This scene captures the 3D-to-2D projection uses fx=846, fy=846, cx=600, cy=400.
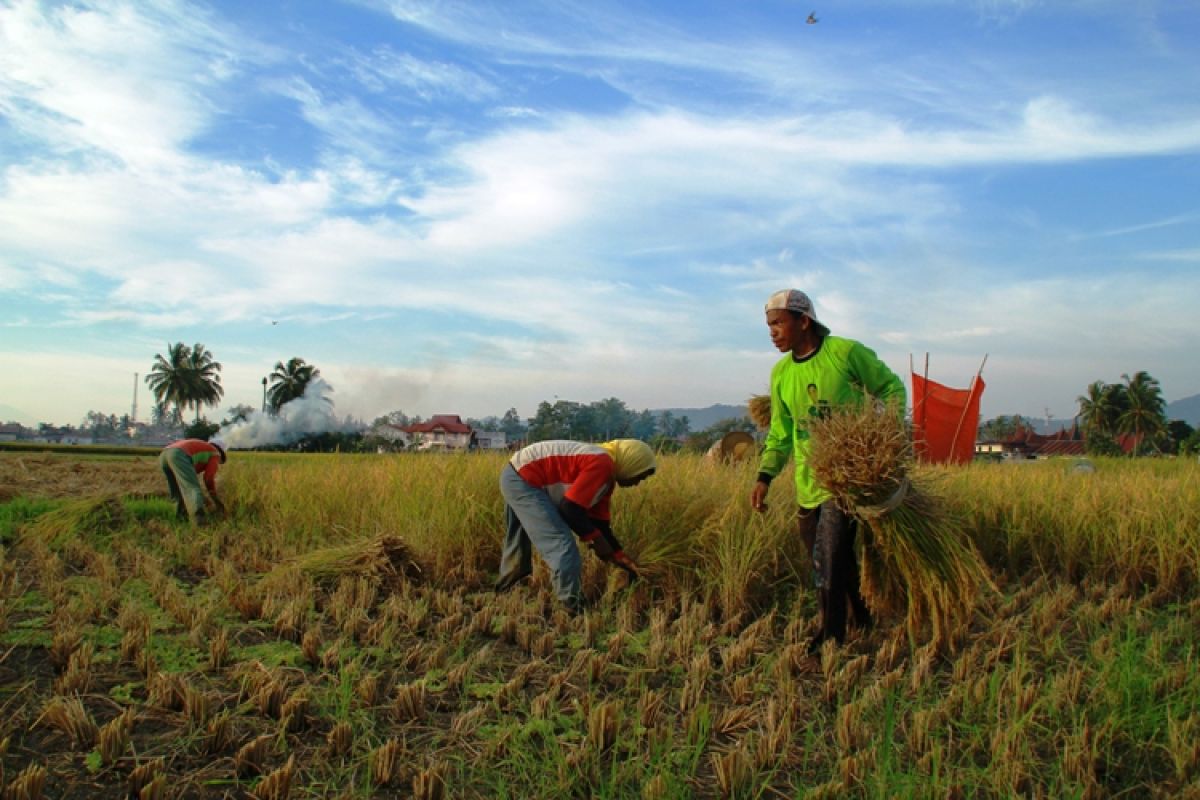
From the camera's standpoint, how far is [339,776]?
2.46 metres

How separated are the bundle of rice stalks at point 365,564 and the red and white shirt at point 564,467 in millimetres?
871

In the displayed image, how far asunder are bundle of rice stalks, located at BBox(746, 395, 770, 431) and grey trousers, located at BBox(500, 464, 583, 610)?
428 cm

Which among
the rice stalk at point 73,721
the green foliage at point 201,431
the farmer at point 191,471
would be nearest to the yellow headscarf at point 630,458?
the rice stalk at point 73,721

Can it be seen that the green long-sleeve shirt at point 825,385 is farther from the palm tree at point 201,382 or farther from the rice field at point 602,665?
the palm tree at point 201,382

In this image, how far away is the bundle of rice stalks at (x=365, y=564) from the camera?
4.79 meters

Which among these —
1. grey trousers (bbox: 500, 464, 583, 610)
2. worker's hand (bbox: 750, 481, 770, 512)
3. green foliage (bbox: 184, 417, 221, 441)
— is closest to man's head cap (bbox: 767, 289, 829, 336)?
worker's hand (bbox: 750, 481, 770, 512)

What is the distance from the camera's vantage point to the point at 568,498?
450cm

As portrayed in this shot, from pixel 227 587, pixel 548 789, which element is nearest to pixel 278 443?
pixel 227 587

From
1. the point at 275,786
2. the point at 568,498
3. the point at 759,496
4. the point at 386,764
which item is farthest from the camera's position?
the point at 568,498

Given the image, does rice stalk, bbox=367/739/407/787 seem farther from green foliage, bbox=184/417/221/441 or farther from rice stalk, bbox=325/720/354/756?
green foliage, bbox=184/417/221/441

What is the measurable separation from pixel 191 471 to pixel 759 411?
17.9ft

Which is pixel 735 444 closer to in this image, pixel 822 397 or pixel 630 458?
pixel 630 458

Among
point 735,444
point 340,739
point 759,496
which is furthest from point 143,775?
point 735,444

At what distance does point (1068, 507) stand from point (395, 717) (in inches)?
195
